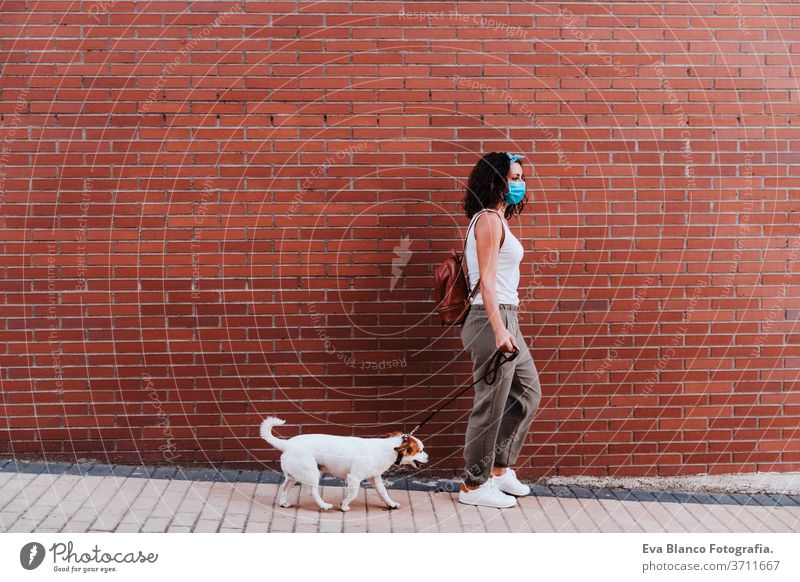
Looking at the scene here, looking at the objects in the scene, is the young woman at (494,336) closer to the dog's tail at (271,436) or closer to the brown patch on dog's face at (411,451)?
the brown patch on dog's face at (411,451)

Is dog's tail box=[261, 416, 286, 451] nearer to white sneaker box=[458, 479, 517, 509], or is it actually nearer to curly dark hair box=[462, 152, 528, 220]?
white sneaker box=[458, 479, 517, 509]

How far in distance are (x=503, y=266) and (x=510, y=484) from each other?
4.29 feet

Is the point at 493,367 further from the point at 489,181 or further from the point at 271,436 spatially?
the point at 271,436

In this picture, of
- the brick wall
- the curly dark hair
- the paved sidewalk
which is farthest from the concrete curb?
the curly dark hair

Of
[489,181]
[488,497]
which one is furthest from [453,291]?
[488,497]

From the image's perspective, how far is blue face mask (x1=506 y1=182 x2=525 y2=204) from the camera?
5.02m

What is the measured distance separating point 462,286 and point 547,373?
104 centimetres

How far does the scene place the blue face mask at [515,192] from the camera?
5.02 metres

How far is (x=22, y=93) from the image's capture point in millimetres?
5488

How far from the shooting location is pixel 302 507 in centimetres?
499

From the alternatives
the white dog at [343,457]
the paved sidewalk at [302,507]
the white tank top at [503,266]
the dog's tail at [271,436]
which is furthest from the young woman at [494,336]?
the dog's tail at [271,436]

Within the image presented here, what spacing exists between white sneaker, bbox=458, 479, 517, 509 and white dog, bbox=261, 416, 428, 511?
0.44 m

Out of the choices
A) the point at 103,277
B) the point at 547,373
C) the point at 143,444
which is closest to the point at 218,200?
the point at 103,277

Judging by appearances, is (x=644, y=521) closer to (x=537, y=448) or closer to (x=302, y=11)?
(x=537, y=448)
